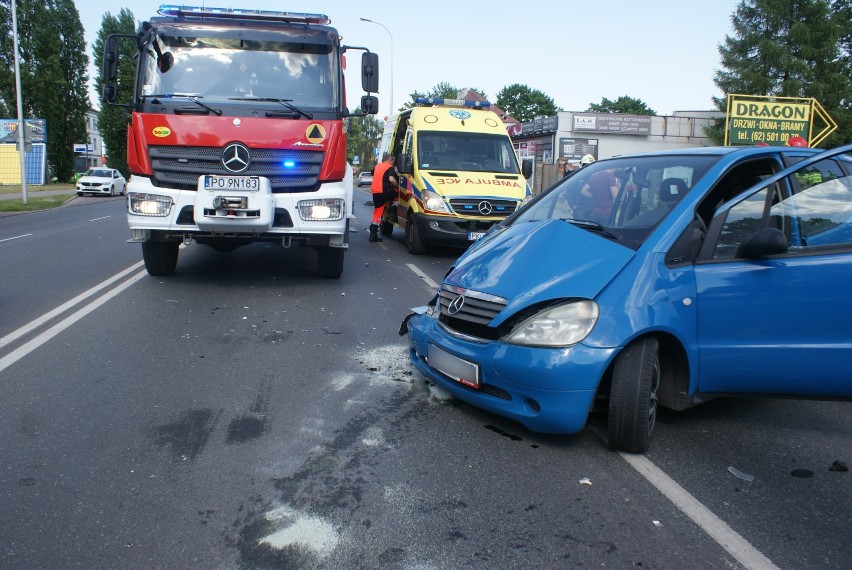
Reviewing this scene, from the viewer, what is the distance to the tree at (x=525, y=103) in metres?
107

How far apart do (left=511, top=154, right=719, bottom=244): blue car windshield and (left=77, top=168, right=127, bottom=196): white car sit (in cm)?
4063

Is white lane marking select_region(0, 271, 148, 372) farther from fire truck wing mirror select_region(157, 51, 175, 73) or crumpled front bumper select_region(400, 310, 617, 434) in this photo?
crumpled front bumper select_region(400, 310, 617, 434)

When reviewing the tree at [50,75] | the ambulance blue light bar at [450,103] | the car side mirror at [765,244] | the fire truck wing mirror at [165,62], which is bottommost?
the car side mirror at [765,244]

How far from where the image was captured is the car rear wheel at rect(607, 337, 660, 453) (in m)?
3.69

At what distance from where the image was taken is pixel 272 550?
9.30 feet

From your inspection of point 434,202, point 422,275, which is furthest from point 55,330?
point 434,202

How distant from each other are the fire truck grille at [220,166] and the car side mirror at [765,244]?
564 cm

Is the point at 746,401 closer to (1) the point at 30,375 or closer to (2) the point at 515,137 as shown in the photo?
(1) the point at 30,375

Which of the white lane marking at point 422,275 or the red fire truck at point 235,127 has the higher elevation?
the red fire truck at point 235,127

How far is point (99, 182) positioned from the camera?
40.9 m

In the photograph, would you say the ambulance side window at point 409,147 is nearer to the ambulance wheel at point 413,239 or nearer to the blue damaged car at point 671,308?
the ambulance wheel at point 413,239

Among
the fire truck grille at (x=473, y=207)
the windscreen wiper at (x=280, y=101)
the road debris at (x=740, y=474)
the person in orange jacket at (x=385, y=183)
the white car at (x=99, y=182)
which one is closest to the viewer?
the road debris at (x=740, y=474)

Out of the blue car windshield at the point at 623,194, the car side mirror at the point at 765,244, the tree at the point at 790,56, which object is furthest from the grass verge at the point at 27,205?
the tree at the point at 790,56

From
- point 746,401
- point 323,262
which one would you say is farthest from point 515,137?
point 746,401
